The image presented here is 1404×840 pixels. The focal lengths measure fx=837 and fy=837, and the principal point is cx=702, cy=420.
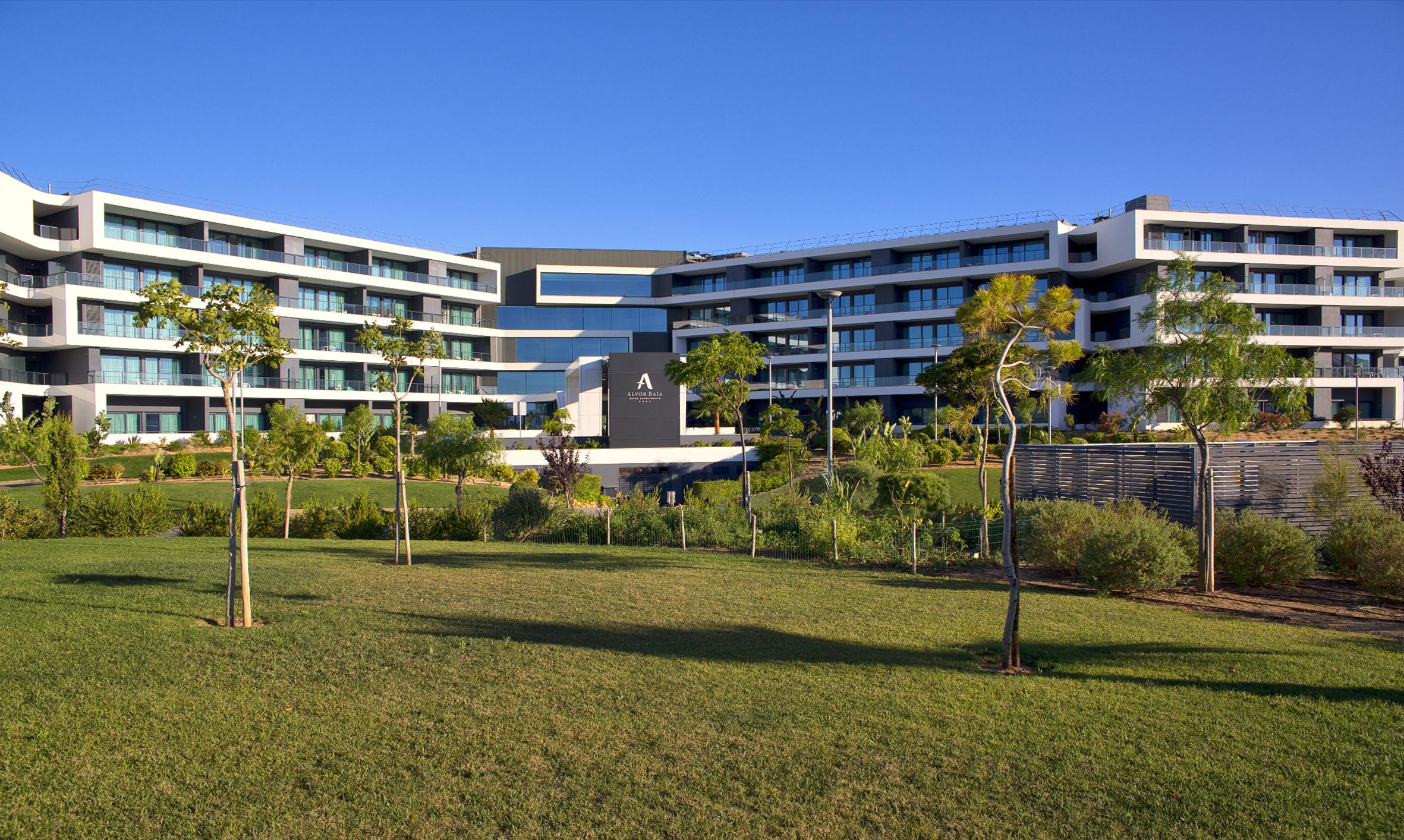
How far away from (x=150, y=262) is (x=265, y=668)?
5218cm

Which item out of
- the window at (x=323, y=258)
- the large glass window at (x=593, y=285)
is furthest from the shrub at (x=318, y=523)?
the large glass window at (x=593, y=285)

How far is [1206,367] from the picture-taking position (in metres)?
12.6

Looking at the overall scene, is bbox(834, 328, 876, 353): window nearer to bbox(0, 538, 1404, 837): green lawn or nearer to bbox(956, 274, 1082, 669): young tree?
bbox(956, 274, 1082, 669): young tree

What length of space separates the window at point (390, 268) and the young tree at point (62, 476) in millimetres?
42745

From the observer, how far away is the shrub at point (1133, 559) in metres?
12.1

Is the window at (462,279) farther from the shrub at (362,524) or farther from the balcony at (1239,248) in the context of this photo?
the balcony at (1239,248)

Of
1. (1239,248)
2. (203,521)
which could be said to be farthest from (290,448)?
(1239,248)

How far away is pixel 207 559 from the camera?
46.4ft

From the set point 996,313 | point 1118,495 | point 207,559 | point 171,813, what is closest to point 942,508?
point 1118,495

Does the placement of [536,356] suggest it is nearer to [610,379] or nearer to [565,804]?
[610,379]

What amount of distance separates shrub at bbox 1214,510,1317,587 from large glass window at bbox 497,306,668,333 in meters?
59.3

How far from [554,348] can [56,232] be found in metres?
32.9

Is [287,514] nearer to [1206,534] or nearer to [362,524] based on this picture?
[362,524]

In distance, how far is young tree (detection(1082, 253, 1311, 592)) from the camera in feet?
40.9
